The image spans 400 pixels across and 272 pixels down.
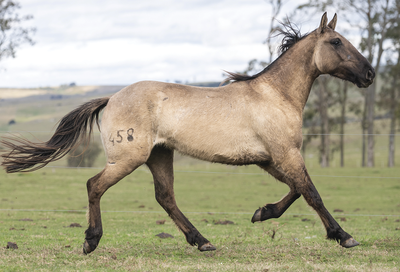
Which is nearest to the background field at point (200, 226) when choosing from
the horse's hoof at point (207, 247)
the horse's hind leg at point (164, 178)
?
the horse's hoof at point (207, 247)

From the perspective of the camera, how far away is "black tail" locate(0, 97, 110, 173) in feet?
18.2

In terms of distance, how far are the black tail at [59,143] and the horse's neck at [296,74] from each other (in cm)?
218

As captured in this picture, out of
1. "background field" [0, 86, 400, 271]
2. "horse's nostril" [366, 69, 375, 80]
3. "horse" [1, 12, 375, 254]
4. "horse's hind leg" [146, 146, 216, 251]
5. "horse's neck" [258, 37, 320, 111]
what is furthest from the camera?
"horse's hind leg" [146, 146, 216, 251]

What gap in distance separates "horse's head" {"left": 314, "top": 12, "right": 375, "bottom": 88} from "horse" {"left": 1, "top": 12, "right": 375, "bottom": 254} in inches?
0.5

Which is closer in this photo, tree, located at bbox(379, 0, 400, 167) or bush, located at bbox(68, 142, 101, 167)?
bush, located at bbox(68, 142, 101, 167)

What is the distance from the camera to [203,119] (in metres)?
5.09

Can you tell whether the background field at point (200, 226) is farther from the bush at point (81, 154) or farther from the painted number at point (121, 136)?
the painted number at point (121, 136)

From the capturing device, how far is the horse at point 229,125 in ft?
16.7

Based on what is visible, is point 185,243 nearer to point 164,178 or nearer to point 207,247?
point 207,247

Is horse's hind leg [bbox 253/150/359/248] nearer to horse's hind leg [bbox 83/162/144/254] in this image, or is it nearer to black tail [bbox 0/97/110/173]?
horse's hind leg [bbox 83/162/144/254]

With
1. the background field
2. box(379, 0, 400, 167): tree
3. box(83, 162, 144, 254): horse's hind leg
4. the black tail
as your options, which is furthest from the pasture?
box(379, 0, 400, 167): tree

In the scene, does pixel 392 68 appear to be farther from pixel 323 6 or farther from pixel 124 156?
pixel 124 156

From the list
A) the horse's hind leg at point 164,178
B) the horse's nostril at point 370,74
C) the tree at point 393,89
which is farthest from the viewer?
the tree at point 393,89

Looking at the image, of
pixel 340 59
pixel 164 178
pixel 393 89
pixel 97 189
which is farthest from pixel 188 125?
pixel 393 89
